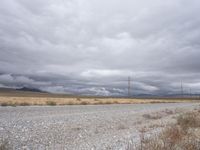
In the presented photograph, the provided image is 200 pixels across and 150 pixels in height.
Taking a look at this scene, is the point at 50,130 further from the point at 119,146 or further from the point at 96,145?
the point at 119,146

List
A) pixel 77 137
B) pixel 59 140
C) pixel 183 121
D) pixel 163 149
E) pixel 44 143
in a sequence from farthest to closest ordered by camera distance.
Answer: pixel 183 121 → pixel 77 137 → pixel 59 140 → pixel 44 143 → pixel 163 149

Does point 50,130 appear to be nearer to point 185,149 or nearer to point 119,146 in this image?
point 119,146

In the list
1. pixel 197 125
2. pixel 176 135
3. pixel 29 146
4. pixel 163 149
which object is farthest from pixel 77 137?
pixel 197 125

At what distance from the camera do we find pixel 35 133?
11.8 m

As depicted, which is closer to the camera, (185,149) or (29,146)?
(185,149)

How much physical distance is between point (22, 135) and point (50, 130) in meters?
2.00

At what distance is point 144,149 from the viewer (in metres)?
7.00

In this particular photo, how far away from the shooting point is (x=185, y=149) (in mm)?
7035

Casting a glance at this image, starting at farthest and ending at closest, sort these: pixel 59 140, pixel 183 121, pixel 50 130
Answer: pixel 183 121
pixel 50 130
pixel 59 140

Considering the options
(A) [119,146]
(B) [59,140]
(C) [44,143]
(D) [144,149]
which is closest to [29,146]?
(C) [44,143]

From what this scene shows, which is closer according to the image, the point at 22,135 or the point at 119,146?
the point at 119,146

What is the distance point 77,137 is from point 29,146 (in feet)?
8.89

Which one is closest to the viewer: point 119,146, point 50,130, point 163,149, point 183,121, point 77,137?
point 163,149

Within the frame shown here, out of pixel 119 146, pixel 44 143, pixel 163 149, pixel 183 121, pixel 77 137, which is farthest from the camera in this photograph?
pixel 183 121
